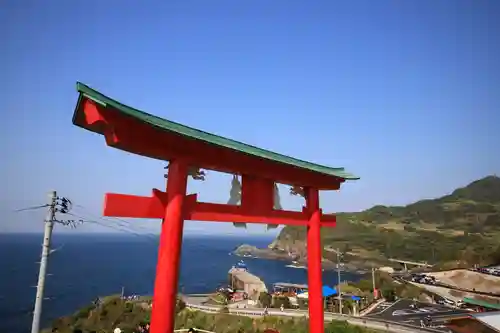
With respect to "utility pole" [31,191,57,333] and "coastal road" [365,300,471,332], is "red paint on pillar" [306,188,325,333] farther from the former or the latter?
"coastal road" [365,300,471,332]

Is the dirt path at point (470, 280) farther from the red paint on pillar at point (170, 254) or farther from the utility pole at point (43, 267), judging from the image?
the utility pole at point (43, 267)

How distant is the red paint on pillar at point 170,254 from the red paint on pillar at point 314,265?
3.95 m

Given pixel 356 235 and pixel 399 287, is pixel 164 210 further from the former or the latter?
pixel 356 235

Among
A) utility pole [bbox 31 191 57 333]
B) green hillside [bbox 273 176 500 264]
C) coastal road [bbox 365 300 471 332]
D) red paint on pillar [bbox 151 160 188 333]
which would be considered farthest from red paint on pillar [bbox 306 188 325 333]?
green hillside [bbox 273 176 500 264]

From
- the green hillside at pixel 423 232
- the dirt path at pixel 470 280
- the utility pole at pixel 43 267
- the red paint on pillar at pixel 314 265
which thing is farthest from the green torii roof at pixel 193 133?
the green hillside at pixel 423 232

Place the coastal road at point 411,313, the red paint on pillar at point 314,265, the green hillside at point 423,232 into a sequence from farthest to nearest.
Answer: the green hillside at point 423,232 → the coastal road at point 411,313 → the red paint on pillar at point 314,265

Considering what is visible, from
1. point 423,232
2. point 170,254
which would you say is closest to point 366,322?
point 170,254

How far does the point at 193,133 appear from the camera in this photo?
5.77m

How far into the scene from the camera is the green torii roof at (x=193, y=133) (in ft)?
15.0

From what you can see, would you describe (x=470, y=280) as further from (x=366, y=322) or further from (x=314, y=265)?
(x=314, y=265)

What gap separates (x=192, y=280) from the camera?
70500 mm

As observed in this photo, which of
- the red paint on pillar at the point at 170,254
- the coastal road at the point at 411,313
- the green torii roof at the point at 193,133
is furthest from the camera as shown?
the coastal road at the point at 411,313

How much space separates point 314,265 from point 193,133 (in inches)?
187

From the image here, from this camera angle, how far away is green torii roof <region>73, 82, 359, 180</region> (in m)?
4.56
